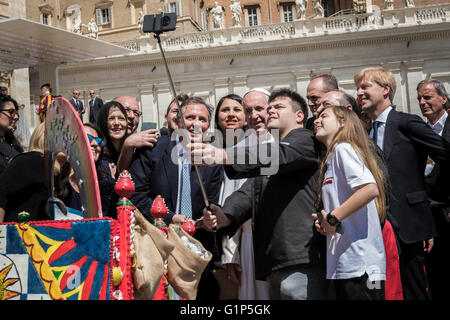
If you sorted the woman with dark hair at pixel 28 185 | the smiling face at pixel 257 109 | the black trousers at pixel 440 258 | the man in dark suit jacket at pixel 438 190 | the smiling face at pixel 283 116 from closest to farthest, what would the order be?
the woman with dark hair at pixel 28 185 → the smiling face at pixel 283 116 → the smiling face at pixel 257 109 → the man in dark suit jacket at pixel 438 190 → the black trousers at pixel 440 258

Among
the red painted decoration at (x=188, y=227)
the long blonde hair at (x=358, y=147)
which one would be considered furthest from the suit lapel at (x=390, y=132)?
the red painted decoration at (x=188, y=227)

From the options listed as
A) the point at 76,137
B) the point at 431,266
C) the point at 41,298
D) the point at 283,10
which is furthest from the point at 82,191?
the point at 283,10

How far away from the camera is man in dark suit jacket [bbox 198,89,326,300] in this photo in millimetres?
3812

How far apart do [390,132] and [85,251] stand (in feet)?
8.99

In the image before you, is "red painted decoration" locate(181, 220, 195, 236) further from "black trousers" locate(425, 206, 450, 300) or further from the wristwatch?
"black trousers" locate(425, 206, 450, 300)

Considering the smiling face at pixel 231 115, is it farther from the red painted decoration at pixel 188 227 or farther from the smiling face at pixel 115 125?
the red painted decoration at pixel 188 227

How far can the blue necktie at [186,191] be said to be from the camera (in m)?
4.91

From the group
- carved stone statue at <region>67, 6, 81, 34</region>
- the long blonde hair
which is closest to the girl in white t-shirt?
the long blonde hair

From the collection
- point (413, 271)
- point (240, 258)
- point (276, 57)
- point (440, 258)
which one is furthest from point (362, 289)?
point (276, 57)

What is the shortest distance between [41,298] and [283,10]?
45.5 metres

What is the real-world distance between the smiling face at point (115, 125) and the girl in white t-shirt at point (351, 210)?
2.67 m

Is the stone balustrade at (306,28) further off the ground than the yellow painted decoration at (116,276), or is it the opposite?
the stone balustrade at (306,28)

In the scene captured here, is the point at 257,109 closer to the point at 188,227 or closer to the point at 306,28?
the point at 188,227

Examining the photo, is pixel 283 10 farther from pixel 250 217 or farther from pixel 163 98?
pixel 250 217
